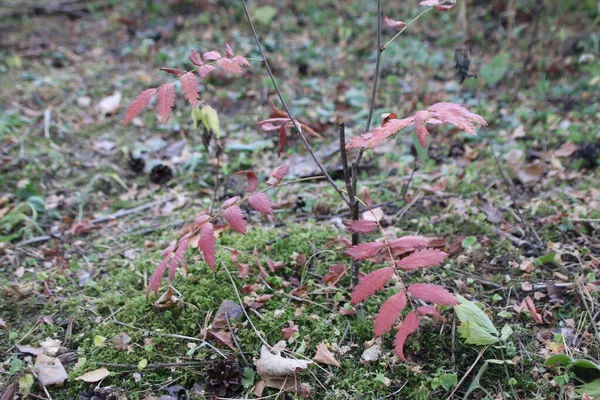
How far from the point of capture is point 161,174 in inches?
135

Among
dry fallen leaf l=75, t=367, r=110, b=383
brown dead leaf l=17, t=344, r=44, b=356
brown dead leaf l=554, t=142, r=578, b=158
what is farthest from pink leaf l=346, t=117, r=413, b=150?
brown dead leaf l=554, t=142, r=578, b=158

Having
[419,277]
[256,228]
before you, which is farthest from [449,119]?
[256,228]

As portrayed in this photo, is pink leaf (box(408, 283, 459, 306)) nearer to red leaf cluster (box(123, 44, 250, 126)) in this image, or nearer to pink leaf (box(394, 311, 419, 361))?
pink leaf (box(394, 311, 419, 361))

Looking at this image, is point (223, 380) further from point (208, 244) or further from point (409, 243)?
point (409, 243)

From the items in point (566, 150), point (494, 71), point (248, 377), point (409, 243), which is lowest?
point (248, 377)

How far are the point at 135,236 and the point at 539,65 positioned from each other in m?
3.97

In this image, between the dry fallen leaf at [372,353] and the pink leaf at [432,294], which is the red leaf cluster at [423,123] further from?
the dry fallen leaf at [372,353]

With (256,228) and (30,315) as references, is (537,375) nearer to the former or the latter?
(256,228)

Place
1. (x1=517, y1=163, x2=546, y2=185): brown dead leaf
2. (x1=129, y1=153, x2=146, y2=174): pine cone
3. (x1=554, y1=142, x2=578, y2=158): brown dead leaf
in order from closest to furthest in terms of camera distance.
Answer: (x1=517, y1=163, x2=546, y2=185): brown dead leaf
(x1=554, y1=142, x2=578, y2=158): brown dead leaf
(x1=129, y1=153, x2=146, y2=174): pine cone

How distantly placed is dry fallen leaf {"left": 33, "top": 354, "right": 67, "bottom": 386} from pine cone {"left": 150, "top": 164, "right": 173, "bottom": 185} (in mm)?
1629

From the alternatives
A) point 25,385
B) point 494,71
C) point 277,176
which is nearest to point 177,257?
point 277,176

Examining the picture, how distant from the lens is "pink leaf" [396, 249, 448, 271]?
1562 mm

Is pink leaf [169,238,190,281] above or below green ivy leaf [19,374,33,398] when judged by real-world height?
above

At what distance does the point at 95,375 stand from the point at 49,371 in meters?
0.21
